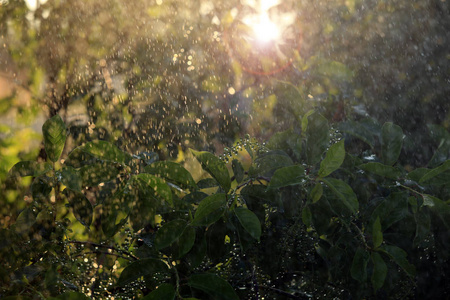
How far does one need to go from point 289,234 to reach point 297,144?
0.30 feet

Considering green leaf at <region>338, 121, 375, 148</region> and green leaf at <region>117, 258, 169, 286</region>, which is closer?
green leaf at <region>117, 258, 169, 286</region>

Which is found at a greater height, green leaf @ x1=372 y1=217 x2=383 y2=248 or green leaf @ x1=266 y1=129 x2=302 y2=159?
green leaf @ x1=266 y1=129 x2=302 y2=159

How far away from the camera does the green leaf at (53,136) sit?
0.42 meters

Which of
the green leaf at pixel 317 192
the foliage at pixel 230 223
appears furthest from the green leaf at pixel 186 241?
the green leaf at pixel 317 192

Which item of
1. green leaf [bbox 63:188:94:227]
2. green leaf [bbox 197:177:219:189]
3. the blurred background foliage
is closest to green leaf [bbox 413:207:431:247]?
the blurred background foliage

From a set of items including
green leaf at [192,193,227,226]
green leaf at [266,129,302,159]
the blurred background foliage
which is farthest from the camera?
the blurred background foliage

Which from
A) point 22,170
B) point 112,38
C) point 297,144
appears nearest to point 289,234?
point 297,144

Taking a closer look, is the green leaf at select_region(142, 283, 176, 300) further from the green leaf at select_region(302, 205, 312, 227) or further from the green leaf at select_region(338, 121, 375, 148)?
the green leaf at select_region(338, 121, 375, 148)

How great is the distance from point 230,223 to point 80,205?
0.14 metres

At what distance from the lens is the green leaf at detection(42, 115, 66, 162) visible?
0.42 m

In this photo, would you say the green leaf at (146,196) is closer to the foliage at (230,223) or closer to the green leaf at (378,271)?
the foliage at (230,223)

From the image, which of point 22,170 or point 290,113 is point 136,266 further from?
point 290,113

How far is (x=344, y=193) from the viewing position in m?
0.39

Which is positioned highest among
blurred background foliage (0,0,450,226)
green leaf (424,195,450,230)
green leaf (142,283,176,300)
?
blurred background foliage (0,0,450,226)
